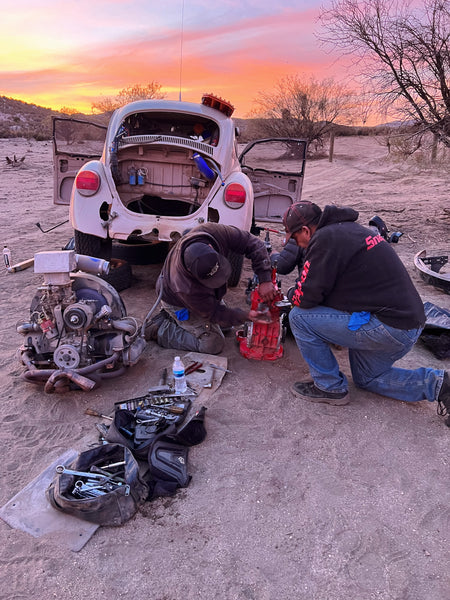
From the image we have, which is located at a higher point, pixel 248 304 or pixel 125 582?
pixel 248 304

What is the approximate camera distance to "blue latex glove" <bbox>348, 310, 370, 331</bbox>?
3396 millimetres

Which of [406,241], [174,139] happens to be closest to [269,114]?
[406,241]

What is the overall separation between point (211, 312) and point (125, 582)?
7.18 ft

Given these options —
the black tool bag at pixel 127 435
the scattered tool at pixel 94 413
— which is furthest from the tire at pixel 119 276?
the black tool bag at pixel 127 435

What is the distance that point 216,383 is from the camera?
3.98 meters

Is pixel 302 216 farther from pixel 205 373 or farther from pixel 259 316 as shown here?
pixel 205 373

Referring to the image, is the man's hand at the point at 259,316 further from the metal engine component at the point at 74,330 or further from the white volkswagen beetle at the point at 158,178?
the white volkswagen beetle at the point at 158,178

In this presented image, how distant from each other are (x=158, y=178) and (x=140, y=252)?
4.40 feet

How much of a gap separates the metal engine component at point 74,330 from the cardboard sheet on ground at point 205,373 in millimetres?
513

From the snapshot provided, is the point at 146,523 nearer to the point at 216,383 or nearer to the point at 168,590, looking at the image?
the point at 168,590

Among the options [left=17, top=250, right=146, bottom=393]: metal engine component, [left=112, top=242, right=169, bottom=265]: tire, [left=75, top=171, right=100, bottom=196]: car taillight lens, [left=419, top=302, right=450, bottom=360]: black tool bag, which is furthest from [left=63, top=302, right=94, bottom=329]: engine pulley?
[left=419, top=302, right=450, bottom=360]: black tool bag

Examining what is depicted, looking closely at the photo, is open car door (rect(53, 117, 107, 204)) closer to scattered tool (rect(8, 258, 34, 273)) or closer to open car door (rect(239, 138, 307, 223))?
scattered tool (rect(8, 258, 34, 273))

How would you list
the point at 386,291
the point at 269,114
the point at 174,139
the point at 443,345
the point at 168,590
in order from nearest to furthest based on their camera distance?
1. the point at 168,590
2. the point at 386,291
3. the point at 443,345
4. the point at 174,139
5. the point at 269,114

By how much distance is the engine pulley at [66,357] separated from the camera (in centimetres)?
368
